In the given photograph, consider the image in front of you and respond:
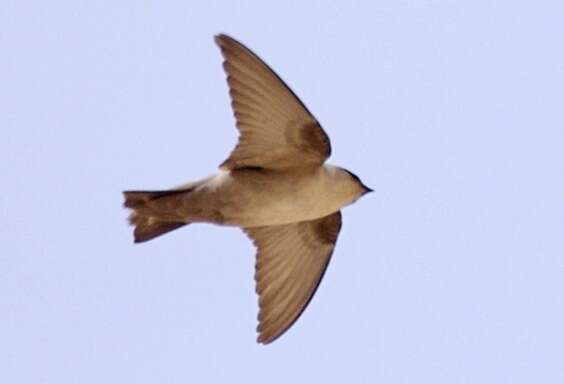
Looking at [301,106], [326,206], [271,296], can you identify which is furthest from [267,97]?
[271,296]

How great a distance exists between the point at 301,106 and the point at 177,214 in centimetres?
88

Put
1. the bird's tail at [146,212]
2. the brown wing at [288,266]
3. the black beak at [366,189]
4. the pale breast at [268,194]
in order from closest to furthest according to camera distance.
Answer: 1. the bird's tail at [146,212]
2. the pale breast at [268,194]
3. the black beak at [366,189]
4. the brown wing at [288,266]

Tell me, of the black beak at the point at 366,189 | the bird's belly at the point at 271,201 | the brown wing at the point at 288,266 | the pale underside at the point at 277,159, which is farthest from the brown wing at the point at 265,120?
the brown wing at the point at 288,266

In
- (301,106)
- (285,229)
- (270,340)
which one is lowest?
(270,340)

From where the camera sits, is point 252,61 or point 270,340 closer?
point 252,61

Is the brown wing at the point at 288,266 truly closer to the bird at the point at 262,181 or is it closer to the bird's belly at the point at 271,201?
the bird at the point at 262,181

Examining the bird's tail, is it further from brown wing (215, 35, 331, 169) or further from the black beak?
the black beak

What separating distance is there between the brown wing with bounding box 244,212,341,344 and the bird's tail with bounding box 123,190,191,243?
2.06ft

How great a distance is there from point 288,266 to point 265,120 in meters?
1.11

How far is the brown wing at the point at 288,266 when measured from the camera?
867 centimetres

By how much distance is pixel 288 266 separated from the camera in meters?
8.87

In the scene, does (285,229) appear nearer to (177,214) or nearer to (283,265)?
(283,265)

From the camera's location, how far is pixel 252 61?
787 cm

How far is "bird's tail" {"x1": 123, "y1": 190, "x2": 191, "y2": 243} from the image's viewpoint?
8.09 meters
